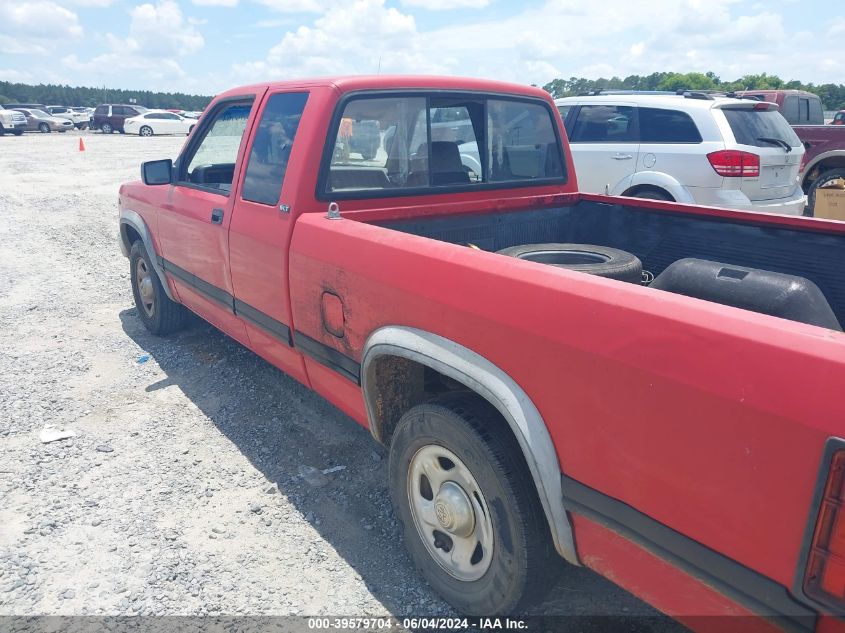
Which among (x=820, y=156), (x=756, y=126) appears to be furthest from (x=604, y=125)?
(x=820, y=156)

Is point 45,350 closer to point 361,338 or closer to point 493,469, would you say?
point 361,338

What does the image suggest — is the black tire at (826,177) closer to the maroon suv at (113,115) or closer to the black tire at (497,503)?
the black tire at (497,503)

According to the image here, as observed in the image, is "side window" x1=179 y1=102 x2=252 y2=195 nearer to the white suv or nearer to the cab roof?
the cab roof

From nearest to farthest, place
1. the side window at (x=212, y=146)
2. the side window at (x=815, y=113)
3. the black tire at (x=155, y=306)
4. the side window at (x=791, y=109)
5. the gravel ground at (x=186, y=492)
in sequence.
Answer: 1. the gravel ground at (x=186, y=492)
2. the side window at (x=212, y=146)
3. the black tire at (x=155, y=306)
4. the side window at (x=791, y=109)
5. the side window at (x=815, y=113)

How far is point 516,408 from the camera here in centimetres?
200

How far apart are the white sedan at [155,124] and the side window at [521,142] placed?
3564 centimetres

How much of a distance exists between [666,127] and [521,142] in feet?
13.5

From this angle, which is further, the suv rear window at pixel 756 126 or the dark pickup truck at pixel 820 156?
the dark pickup truck at pixel 820 156

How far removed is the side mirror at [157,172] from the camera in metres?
4.43

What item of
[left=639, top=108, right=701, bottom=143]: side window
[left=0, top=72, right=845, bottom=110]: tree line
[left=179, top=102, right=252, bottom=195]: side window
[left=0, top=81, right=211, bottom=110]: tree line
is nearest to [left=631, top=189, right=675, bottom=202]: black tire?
[left=639, top=108, right=701, bottom=143]: side window

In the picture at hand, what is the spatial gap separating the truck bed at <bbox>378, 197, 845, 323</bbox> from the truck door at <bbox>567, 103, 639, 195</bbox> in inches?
152

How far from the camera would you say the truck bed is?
2.94m

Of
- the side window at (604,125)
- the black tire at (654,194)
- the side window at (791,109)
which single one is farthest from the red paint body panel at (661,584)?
the side window at (791,109)

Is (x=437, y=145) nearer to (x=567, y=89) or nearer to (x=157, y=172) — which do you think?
(x=157, y=172)
